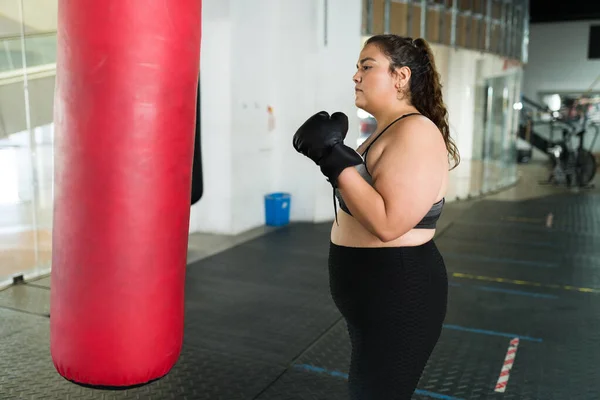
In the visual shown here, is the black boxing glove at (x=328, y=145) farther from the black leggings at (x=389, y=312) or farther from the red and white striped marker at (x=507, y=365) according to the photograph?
the red and white striped marker at (x=507, y=365)

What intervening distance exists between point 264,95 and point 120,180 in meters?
4.83

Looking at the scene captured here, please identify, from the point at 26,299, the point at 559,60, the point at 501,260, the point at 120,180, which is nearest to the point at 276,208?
the point at 501,260

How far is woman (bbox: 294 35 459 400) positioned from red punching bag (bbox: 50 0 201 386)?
1.60ft

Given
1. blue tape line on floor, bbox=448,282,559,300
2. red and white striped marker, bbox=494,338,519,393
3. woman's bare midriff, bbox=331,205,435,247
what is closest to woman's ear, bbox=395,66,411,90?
woman's bare midriff, bbox=331,205,435,247

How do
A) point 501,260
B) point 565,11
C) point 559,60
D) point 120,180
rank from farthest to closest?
1. point 559,60
2. point 565,11
3. point 501,260
4. point 120,180

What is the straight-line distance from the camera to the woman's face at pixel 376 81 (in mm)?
1354

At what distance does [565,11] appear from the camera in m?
15.4

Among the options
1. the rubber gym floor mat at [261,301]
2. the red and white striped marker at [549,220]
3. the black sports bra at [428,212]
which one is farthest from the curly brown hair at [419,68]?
the red and white striped marker at [549,220]

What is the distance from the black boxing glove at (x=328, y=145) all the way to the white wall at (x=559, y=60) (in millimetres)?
16633

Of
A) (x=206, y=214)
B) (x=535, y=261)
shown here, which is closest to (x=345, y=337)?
(x=535, y=261)

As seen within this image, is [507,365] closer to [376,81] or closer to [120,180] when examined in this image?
[376,81]

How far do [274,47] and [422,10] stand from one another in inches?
90.3

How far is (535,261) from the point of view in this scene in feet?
16.8

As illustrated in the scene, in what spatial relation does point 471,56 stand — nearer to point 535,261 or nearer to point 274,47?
point 274,47
